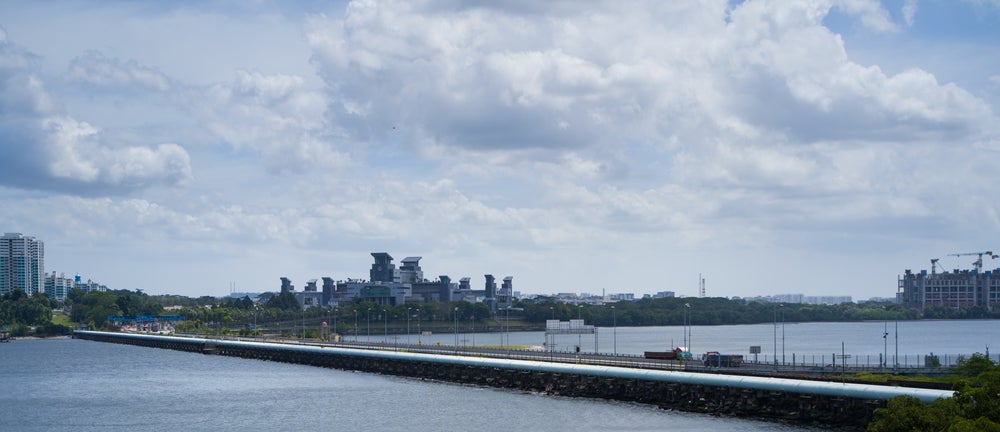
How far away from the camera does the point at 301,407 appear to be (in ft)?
348

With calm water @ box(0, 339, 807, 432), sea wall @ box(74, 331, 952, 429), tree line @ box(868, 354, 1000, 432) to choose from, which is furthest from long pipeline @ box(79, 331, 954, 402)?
tree line @ box(868, 354, 1000, 432)

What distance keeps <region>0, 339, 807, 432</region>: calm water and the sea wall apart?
117 inches

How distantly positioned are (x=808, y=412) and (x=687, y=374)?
15891 millimetres

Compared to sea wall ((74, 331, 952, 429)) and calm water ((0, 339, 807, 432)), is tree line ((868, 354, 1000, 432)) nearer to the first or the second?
sea wall ((74, 331, 952, 429))

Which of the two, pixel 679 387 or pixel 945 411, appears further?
pixel 679 387

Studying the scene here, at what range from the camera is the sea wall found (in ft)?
262

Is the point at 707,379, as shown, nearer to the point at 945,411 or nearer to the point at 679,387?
the point at 679,387

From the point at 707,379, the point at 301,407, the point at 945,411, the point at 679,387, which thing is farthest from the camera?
the point at 301,407

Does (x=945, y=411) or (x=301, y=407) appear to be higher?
(x=945, y=411)

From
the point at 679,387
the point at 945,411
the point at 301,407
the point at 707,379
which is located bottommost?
the point at 301,407

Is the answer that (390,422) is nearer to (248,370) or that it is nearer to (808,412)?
(808,412)

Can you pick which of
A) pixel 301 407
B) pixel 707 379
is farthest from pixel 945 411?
pixel 301 407

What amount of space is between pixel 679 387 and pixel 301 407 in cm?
3606

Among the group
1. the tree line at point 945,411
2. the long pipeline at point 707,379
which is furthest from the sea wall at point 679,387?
the tree line at point 945,411
